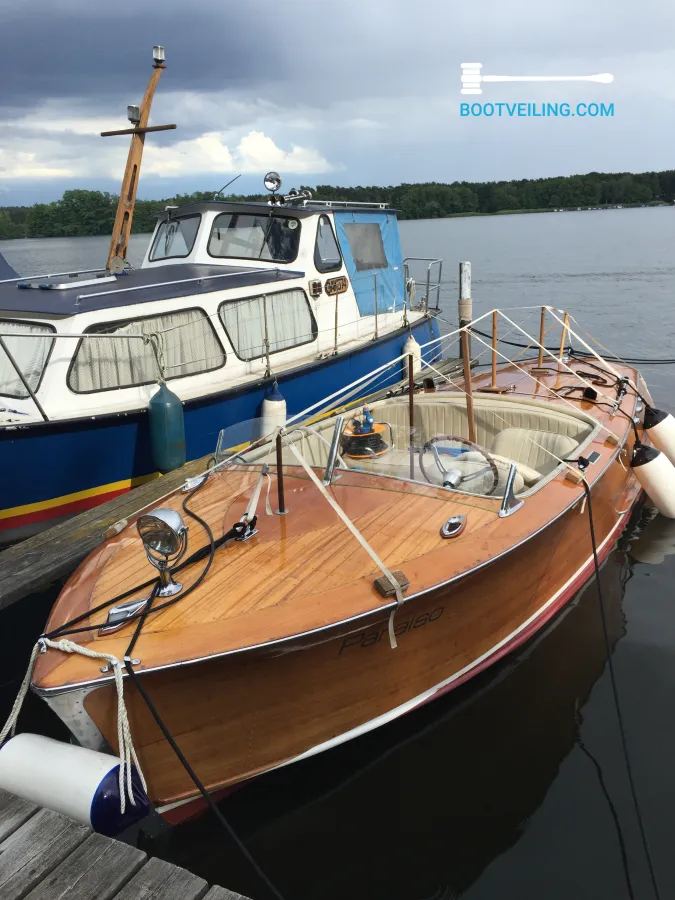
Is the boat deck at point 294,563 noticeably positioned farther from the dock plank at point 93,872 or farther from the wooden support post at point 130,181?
the wooden support post at point 130,181

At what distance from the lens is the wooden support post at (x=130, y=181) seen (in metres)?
8.86

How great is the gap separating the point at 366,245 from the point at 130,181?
11.5ft

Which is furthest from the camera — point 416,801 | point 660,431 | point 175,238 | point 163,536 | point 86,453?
point 175,238

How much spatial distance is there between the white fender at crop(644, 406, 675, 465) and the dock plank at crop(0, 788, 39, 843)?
6245mm

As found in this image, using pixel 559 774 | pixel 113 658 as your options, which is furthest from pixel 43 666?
pixel 559 774

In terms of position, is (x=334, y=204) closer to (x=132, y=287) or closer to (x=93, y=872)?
(x=132, y=287)

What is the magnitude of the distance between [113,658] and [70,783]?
1.83 feet

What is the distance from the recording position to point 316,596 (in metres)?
3.40

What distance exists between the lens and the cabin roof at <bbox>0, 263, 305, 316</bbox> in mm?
6625

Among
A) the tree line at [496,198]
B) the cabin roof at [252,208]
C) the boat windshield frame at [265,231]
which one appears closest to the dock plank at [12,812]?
the boat windshield frame at [265,231]

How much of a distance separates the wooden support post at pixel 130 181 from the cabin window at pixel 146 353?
236cm

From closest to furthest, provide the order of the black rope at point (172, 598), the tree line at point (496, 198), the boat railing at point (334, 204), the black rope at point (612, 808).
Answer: the black rope at point (172, 598) → the black rope at point (612, 808) → the boat railing at point (334, 204) → the tree line at point (496, 198)

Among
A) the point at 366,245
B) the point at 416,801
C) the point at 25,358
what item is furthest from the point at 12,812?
the point at 366,245

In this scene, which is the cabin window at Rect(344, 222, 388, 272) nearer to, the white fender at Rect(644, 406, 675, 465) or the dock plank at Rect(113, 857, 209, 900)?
the white fender at Rect(644, 406, 675, 465)
